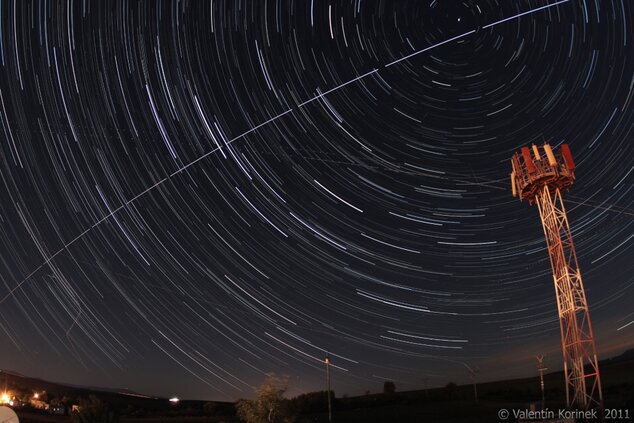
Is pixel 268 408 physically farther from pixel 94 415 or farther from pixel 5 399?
pixel 5 399

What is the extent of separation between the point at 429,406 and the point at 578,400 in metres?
42.4

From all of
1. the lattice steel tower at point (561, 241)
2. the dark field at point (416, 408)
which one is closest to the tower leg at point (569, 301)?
the lattice steel tower at point (561, 241)

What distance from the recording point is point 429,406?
64.8 metres

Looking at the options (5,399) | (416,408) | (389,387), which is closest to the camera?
(416,408)

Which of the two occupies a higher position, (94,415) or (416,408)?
(94,415)

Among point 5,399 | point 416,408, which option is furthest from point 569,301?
point 5,399

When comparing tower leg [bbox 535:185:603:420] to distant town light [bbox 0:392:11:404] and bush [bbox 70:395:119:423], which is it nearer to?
bush [bbox 70:395:119:423]

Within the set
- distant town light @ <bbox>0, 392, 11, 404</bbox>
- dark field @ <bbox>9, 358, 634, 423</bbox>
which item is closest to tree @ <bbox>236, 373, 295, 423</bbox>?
dark field @ <bbox>9, 358, 634, 423</bbox>

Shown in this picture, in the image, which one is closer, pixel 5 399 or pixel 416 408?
pixel 416 408

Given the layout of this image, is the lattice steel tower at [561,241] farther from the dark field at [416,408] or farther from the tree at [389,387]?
the tree at [389,387]

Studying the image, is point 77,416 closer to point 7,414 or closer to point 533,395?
point 7,414

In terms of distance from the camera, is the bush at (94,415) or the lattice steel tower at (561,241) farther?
the bush at (94,415)

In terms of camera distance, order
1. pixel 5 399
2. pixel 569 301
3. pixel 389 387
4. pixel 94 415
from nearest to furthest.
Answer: pixel 569 301 → pixel 94 415 → pixel 5 399 → pixel 389 387

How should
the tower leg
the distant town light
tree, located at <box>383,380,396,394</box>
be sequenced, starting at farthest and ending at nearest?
tree, located at <box>383,380,396,394</box> < the distant town light < the tower leg
